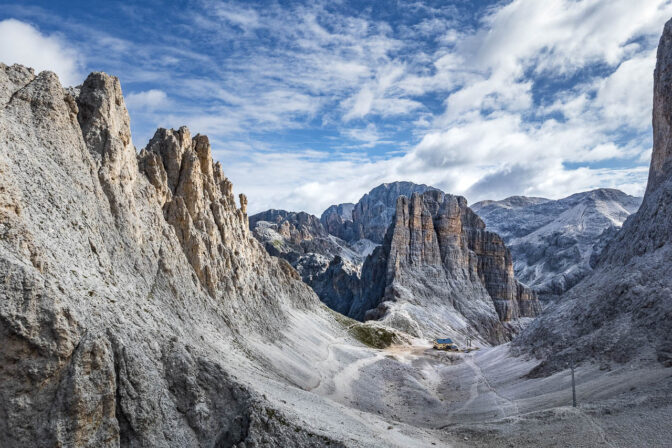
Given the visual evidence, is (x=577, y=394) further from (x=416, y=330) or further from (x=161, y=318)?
(x=416, y=330)

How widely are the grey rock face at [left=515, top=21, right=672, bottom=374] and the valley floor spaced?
158 inches

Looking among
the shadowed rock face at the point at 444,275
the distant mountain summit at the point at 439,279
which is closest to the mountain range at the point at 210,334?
the distant mountain summit at the point at 439,279

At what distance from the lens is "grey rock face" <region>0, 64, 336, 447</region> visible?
23328 mm

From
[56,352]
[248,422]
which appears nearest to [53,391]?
[56,352]

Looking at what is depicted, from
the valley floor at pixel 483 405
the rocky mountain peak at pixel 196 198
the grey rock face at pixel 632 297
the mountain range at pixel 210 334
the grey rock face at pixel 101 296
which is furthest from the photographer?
the rocky mountain peak at pixel 196 198

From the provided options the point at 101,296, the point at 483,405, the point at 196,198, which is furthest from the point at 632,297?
the point at 196,198

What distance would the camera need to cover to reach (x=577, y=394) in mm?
42844

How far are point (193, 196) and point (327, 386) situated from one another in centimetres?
3561

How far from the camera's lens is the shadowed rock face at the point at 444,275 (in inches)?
5792

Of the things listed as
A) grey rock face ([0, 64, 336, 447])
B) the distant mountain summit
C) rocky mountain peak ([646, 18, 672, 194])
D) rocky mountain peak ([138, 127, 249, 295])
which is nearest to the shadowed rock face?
the distant mountain summit

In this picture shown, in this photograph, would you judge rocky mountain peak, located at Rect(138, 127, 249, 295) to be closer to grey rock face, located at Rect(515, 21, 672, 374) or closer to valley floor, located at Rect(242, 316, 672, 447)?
valley floor, located at Rect(242, 316, 672, 447)

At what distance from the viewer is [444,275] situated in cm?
16212

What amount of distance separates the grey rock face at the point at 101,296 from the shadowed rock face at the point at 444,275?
90834mm

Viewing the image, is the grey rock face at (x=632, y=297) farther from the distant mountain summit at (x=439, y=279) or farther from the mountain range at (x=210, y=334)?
the distant mountain summit at (x=439, y=279)
